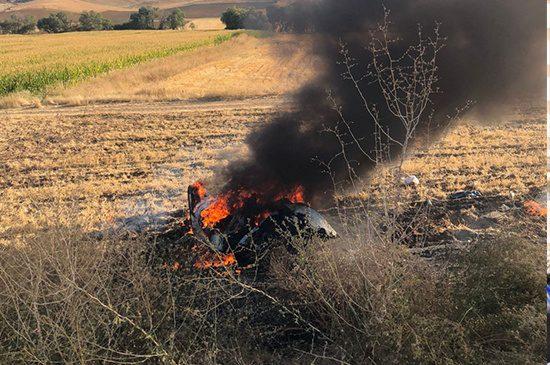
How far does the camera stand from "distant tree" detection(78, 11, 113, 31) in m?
68.8

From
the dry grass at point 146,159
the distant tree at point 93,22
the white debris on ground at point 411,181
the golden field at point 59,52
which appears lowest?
the white debris on ground at point 411,181

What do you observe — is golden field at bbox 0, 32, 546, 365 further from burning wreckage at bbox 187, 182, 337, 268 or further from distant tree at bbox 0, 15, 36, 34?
distant tree at bbox 0, 15, 36, 34

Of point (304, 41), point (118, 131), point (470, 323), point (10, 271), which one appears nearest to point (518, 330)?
point (470, 323)

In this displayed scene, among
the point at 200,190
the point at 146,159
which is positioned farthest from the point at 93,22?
the point at 200,190

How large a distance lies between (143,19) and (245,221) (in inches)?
2645

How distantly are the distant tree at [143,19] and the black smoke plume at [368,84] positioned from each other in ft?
217

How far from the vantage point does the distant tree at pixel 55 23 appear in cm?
6788

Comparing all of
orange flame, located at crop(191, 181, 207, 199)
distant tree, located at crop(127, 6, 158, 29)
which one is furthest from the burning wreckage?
distant tree, located at crop(127, 6, 158, 29)

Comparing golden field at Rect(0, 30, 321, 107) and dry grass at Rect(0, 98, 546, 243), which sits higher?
golden field at Rect(0, 30, 321, 107)

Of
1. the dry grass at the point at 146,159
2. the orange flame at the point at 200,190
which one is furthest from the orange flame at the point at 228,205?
the dry grass at the point at 146,159

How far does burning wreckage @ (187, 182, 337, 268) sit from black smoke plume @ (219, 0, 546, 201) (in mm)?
278

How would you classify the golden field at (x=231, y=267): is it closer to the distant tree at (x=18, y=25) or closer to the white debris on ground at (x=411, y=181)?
the white debris on ground at (x=411, y=181)

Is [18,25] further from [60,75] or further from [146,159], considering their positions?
[146,159]

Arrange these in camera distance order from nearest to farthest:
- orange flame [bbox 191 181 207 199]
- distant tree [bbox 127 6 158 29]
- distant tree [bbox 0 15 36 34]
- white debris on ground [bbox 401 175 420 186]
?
orange flame [bbox 191 181 207 199] < white debris on ground [bbox 401 175 420 186] < distant tree [bbox 127 6 158 29] < distant tree [bbox 0 15 36 34]
